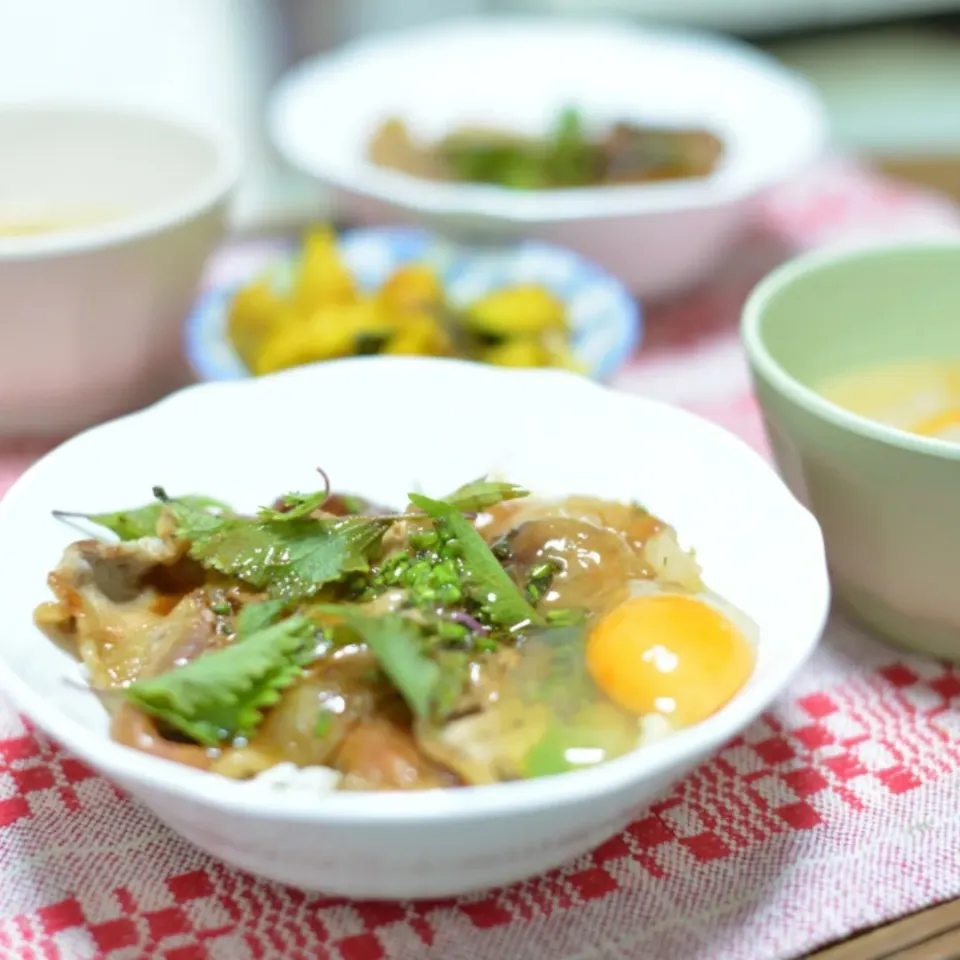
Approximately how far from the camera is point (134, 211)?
6.34ft

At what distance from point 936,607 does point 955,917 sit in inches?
12.8

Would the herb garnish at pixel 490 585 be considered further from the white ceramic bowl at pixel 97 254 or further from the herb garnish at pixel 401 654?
the white ceramic bowl at pixel 97 254

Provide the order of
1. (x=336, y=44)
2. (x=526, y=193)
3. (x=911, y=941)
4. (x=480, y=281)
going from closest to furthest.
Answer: (x=911, y=941) < (x=480, y=281) < (x=526, y=193) < (x=336, y=44)

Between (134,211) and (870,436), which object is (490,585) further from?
(134,211)

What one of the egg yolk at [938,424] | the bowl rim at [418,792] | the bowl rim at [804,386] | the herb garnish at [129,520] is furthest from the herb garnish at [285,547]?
the egg yolk at [938,424]

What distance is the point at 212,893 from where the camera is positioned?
1.06 m

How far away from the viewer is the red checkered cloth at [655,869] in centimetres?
102

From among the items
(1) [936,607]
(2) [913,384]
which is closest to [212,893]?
(1) [936,607]

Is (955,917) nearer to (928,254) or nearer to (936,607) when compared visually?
(936,607)

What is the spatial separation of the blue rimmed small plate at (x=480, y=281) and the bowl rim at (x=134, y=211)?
0.55 feet

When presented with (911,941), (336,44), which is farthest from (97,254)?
(336,44)

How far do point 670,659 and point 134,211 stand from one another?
1271 millimetres

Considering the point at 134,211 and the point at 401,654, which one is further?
the point at 134,211

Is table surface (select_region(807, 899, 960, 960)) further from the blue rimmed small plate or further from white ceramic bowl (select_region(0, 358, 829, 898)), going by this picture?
the blue rimmed small plate
